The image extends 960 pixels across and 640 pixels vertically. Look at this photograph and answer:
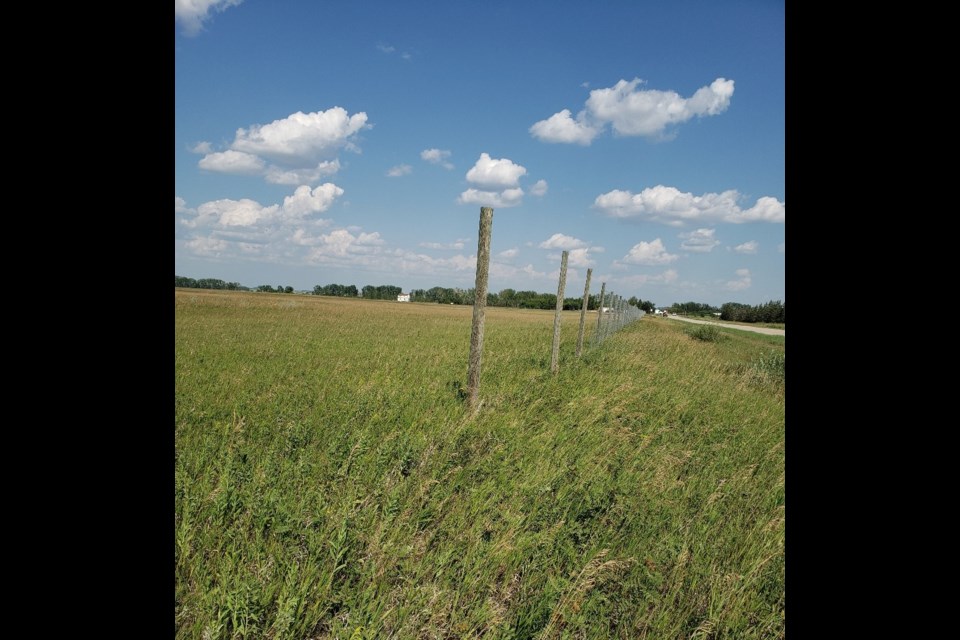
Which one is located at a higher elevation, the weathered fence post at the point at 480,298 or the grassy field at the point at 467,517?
the weathered fence post at the point at 480,298

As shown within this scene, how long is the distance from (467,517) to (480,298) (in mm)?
2952

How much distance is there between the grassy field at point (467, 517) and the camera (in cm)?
255

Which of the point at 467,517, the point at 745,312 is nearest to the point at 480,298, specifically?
the point at 467,517

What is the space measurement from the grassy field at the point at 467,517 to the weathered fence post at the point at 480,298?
0.32m

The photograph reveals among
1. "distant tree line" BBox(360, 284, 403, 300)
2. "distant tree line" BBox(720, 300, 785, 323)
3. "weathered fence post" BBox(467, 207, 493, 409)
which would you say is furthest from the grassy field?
"distant tree line" BBox(360, 284, 403, 300)

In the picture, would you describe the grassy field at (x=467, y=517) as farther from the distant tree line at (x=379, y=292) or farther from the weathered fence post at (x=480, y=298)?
the distant tree line at (x=379, y=292)

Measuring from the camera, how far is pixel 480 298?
19.4 feet

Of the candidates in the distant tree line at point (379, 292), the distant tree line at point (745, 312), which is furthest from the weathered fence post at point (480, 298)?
the distant tree line at point (379, 292)

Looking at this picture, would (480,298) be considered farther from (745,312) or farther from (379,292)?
(379,292)
